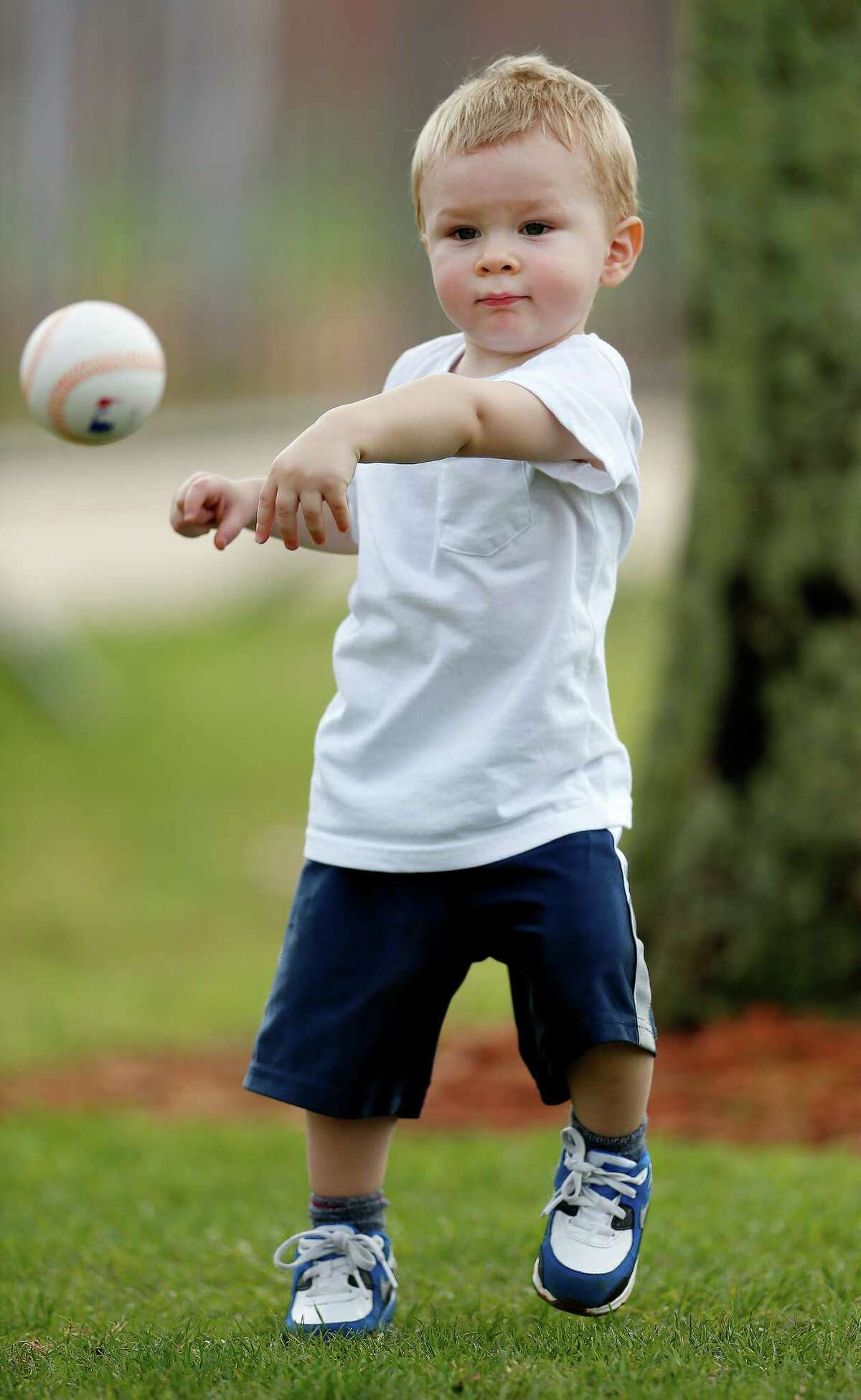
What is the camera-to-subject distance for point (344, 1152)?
294 cm

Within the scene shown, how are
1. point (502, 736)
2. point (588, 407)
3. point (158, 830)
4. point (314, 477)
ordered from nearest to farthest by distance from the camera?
point (314, 477)
point (588, 407)
point (502, 736)
point (158, 830)

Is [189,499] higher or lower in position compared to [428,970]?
higher

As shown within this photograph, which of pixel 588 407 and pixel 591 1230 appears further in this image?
pixel 591 1230

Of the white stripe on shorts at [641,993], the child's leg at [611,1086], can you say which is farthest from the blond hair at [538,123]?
the child's leg at [611,1086]

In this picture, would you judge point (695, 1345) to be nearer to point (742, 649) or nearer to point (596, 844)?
point (596, 844)

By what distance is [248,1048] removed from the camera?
6.46m

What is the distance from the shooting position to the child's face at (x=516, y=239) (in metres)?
2.63

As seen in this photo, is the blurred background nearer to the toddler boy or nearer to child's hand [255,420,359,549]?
the toddler boy

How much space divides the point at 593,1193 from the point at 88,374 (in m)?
1.64

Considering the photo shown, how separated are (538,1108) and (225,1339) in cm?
267

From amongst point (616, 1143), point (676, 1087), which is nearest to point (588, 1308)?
point (616, 1143)

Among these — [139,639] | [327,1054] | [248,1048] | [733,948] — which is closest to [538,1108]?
[733,948]

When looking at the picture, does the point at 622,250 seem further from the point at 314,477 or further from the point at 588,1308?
the point at 588,1308

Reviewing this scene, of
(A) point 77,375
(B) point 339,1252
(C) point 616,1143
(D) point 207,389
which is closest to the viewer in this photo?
(C) point 616,1143
